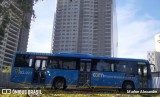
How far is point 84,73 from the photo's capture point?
20.7 meters

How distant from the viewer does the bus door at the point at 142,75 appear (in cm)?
2118

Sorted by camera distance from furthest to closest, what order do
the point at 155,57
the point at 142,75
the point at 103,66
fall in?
the point at 155,57, the point at 142,75, the point at 103,66

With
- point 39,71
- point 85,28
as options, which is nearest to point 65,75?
point 39,71

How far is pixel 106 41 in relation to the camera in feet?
509

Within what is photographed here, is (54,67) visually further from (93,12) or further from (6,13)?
(93,12)

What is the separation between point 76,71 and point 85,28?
149m

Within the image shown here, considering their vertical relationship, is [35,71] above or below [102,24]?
below

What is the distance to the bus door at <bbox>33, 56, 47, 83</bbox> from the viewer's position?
20094 mm

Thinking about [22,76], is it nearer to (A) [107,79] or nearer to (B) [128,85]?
(A) [107,79]

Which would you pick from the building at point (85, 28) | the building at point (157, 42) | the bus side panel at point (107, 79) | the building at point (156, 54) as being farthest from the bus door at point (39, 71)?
the building at point (85, 28)

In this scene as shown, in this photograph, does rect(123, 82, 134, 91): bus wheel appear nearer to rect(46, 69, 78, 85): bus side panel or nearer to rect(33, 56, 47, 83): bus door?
rect(46, 69, 78, 85): bus side panel

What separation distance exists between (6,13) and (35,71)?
5.50 m

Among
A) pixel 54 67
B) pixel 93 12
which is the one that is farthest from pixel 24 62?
pixel 93 12

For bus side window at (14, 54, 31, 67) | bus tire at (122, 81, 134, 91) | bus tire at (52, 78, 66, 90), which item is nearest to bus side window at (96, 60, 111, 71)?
bus tire at (122, 81, 134, 91)
